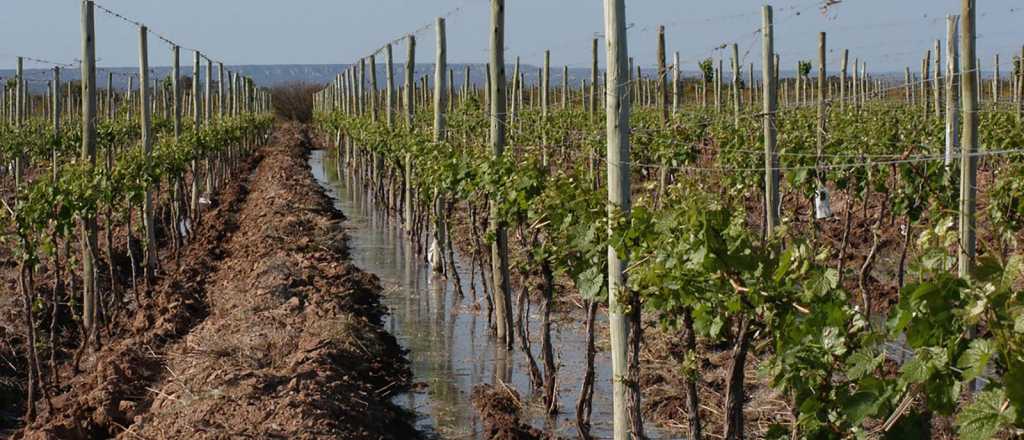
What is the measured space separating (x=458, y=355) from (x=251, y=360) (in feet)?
6.60

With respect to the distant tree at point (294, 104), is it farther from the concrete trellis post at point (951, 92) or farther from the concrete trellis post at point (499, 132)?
the concrete trellis post at point (951, 92)

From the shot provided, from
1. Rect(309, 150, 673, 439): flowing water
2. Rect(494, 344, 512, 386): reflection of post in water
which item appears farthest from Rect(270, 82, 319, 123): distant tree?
Rect(494, 344, 512, 386): reflection of post in water

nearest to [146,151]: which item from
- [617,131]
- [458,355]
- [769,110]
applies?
[458,355]

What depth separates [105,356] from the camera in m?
9.45

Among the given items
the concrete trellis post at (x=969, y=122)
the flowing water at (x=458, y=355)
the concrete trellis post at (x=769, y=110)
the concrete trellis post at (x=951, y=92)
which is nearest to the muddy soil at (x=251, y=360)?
the flowing water at (x=458, y=355)

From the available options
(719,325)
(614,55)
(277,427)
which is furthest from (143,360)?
(719,325)

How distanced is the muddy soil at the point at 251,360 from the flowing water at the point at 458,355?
225 millimetres

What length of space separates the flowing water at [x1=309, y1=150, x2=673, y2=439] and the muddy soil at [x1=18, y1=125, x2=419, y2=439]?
23 centimetres

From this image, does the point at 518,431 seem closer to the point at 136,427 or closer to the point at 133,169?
the point at 136,427

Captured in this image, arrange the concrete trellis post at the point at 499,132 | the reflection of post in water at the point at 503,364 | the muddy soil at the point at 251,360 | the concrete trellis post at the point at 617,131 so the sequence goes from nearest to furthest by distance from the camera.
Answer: the concrete trellis post at the point at 617,131, the muddy soil at the point at 251,360, the reflection of post in water at the point at 503,364, the concrete trellis post at the point at 499,132

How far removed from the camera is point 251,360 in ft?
29.8

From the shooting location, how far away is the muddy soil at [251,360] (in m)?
7.29

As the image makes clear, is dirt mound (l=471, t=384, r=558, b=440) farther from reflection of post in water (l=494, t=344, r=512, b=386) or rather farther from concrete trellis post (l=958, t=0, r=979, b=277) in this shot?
concrete trellis post (l=958, t=0, r=979, b=277)

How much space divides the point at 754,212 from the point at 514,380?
8759 mm
